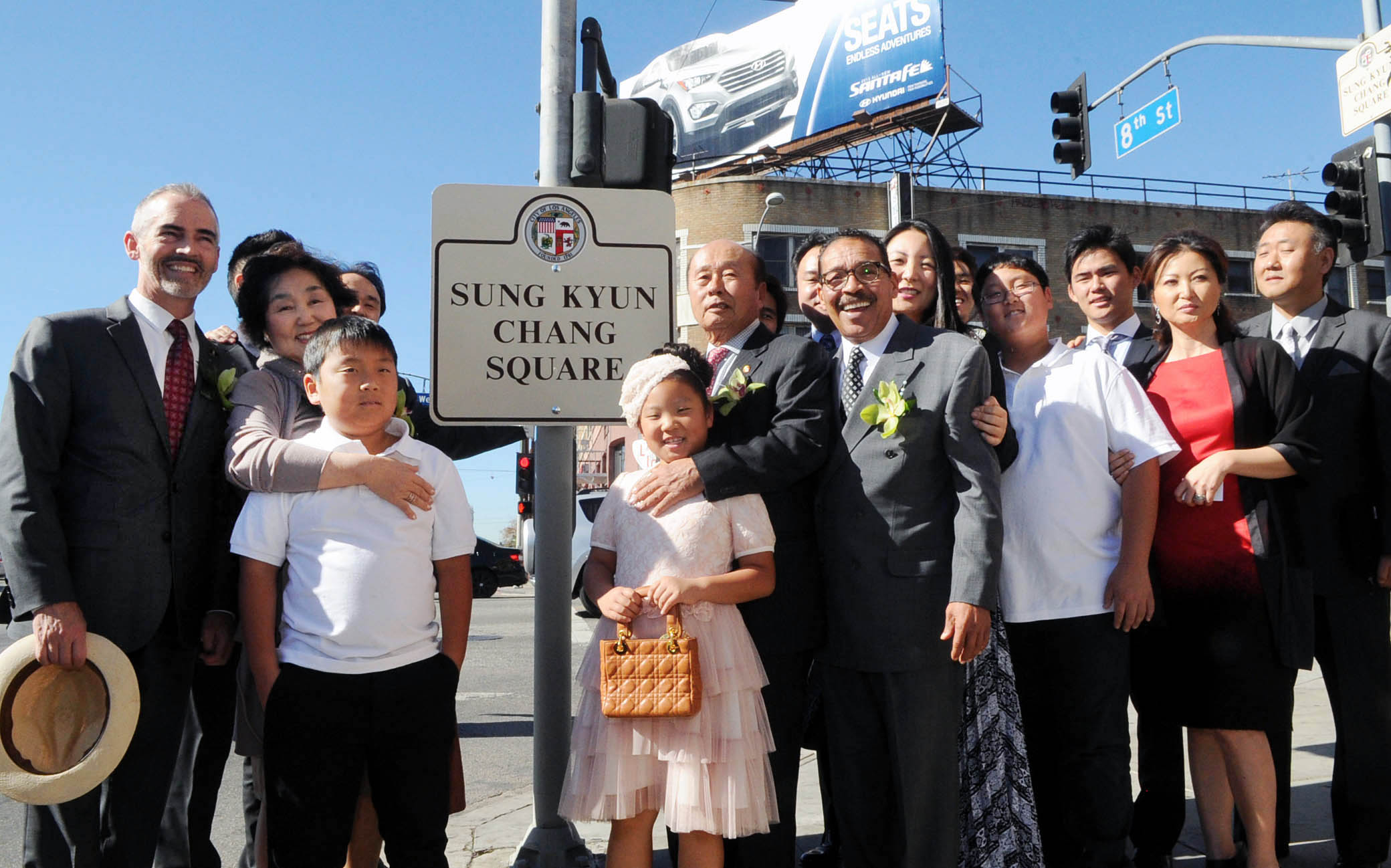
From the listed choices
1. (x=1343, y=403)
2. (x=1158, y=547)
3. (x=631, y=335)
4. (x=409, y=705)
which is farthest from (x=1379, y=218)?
(x=409, y=705)

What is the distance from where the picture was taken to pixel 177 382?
10.6 feet

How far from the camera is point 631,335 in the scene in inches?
136

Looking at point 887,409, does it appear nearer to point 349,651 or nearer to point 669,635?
point 669,635

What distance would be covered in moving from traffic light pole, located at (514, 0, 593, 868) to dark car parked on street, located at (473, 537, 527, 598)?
59.0 feet

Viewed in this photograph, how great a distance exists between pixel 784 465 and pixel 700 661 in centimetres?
65

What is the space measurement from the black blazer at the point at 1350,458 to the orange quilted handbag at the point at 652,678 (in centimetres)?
236

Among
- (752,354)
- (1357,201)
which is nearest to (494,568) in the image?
(1357,201)

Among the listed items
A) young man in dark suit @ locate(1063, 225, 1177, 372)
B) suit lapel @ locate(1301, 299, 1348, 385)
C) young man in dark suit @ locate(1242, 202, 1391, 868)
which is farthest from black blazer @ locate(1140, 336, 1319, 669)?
young man in dark suit @ locate(1063, 225, 1177, 372)

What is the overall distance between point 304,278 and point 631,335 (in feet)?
3.80

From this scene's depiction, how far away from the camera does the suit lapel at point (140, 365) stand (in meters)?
3.09

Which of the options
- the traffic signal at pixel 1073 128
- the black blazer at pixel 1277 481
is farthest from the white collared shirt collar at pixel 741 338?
the traffic signal at pixel 1073 128

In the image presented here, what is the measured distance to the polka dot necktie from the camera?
10.8 feet

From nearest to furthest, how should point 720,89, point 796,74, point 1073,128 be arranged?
point 1073,128 < point 796,74 < point 720,89

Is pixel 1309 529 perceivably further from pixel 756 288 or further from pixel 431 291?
pixel 431 291
